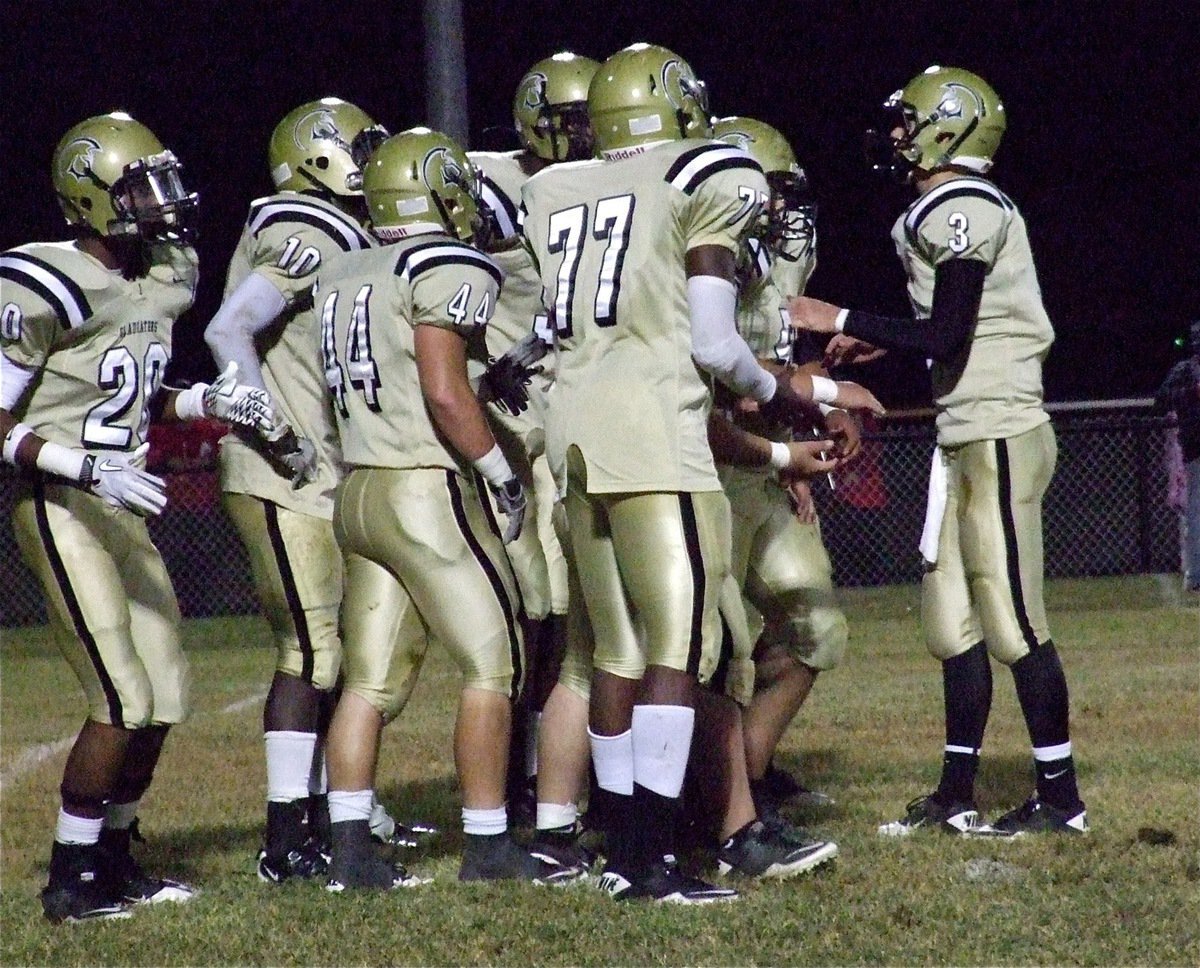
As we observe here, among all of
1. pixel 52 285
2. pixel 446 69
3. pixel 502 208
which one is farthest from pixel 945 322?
pixel 446 69

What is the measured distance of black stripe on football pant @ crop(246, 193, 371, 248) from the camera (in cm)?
524

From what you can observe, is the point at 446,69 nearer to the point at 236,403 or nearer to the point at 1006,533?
the point at 236,403

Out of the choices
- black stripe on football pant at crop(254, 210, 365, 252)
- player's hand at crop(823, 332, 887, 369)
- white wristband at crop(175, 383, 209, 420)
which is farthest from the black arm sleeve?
white wristband at crop(175, 383, 209, 420)

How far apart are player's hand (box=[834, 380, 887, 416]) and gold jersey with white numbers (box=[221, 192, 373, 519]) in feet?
4.50

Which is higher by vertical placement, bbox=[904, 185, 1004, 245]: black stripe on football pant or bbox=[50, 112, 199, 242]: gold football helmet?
bbox=[50, 112, 199, 242]: gold football helmet

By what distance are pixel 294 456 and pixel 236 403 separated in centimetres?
29

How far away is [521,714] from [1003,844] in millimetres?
1545

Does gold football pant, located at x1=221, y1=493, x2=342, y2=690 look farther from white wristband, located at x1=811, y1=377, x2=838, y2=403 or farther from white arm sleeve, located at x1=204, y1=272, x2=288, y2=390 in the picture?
white wristband, located at x1=811, y1=377, x2=838, y2=403

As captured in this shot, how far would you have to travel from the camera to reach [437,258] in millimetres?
4715

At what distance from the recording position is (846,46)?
14.4 meters

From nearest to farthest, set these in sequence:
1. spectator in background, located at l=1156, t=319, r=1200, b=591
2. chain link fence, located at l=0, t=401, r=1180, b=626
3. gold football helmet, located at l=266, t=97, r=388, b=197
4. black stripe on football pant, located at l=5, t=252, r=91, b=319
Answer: black stripe on football pant, located at l=5, t=252, r=91, b=319, gold football helmet, located at l=266, t=97, r=388, b=197, spectator in background, located at l=1156, t=319, r=1200, b=591, chain link fence, located at l=0, t=401, r=1180, b=626

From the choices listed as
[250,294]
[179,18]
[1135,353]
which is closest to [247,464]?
[250,294]

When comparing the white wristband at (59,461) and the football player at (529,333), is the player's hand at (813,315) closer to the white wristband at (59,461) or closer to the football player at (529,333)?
the football player at (529,333)

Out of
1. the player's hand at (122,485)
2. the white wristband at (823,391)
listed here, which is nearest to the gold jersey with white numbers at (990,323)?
the white wristband at (823,391)
